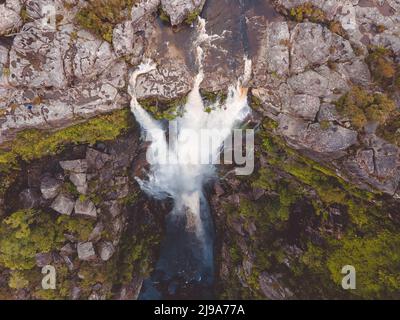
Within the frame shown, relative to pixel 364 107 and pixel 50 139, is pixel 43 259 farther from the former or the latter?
pixel 364 107

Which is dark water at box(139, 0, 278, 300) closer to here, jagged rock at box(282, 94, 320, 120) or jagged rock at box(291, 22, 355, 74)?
jagged rock at box(282, 94, 320, 120)

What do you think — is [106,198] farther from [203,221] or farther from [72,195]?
[203,221]

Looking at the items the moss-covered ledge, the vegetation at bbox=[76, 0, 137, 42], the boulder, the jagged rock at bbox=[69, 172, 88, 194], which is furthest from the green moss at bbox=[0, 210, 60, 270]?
the boulder

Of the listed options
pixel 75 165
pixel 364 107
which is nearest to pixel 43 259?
pixel 75 165

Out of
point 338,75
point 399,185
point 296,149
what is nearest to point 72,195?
point 296,149

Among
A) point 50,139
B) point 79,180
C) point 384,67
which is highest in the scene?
point 384,67
